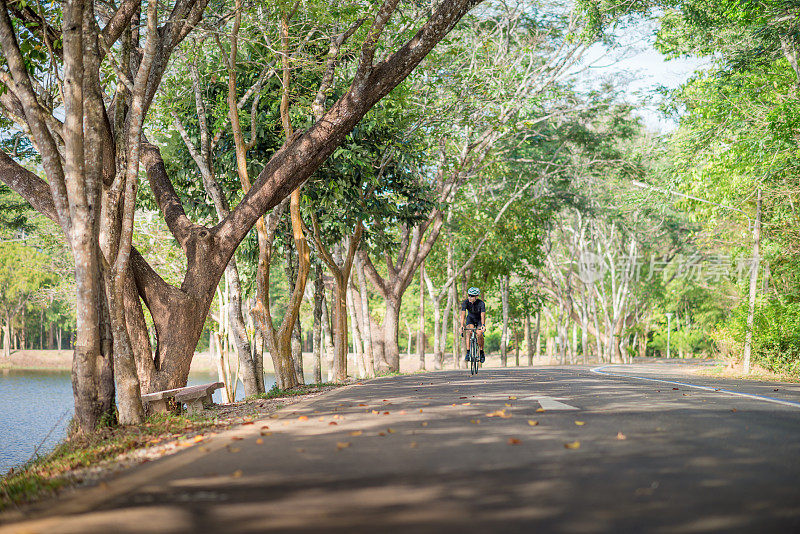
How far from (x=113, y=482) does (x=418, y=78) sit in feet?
59.4

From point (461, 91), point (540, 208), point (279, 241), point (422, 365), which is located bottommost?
point (422, 365)

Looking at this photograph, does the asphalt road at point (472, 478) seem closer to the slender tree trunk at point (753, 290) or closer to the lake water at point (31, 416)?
the lake water at point (31, 416)

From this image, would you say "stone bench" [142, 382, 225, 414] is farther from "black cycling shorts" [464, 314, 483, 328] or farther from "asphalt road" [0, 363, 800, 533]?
"black cycling shorts" [464, 314, 483, 328]

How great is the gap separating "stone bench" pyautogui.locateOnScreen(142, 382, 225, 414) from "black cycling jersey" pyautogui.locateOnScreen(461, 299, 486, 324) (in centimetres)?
750

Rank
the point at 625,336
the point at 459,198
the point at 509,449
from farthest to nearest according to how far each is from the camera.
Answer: the point at 625,336 → the point at 459,198 → the point at 509,449

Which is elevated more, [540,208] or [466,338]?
[540,208]

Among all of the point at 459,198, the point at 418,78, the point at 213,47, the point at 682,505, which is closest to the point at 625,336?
the point at 459,198

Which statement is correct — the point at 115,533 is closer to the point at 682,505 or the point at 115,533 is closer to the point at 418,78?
the point at 682,505

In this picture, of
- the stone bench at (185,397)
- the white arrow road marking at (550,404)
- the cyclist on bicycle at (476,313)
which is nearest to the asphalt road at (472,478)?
the white arrow road marking at (550,404)

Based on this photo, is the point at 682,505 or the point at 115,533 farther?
the point at 682,505

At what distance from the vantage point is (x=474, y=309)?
1795cm

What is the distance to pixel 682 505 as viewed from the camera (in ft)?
13.8

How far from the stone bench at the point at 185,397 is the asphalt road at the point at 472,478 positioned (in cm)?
256

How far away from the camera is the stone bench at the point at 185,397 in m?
10.3
